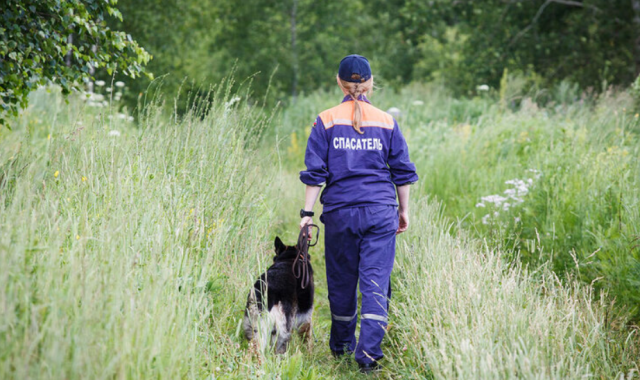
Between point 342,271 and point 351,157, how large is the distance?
80 cm

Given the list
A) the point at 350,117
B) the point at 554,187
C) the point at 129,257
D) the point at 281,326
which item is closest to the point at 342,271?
the point at 281,326

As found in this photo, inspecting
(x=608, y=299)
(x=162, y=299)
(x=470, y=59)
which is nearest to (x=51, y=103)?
(x=162, y=299)

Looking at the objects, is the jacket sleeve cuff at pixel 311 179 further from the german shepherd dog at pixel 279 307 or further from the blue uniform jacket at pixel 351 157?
the german shepherd dog at pixel 279 307

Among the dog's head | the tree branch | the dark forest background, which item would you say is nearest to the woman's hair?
the dog's head

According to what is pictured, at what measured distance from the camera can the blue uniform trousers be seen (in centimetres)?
383

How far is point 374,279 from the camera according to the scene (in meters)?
3.86

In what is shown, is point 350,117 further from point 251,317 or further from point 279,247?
point 251,317

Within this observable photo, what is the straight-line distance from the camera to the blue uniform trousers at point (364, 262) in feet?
12.6

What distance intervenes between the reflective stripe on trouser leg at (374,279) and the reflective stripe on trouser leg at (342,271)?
0.10m

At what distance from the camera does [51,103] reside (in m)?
10.5

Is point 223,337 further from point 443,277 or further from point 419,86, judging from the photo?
point 419,86

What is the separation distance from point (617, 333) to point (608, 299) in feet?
1.96

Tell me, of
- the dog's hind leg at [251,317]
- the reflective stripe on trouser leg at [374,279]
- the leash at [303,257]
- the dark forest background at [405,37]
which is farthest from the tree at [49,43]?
the dark forest background at [405,37]

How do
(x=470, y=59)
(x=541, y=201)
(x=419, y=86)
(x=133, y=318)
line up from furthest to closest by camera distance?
(x=470, y=59) → (x=419, y=86) → (x=541, y=201) → (x=133, y=318)
